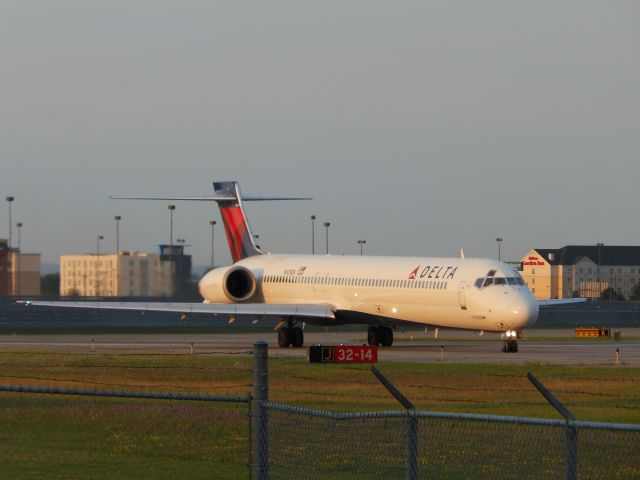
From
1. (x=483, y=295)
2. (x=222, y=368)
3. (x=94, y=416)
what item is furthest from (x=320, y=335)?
(x=94, y=416)

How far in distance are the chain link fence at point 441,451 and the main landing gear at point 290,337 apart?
1022 inches

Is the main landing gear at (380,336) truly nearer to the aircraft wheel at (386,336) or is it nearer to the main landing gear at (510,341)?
the aircraft wheel at (386,336)

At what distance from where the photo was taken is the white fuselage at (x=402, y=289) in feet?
137

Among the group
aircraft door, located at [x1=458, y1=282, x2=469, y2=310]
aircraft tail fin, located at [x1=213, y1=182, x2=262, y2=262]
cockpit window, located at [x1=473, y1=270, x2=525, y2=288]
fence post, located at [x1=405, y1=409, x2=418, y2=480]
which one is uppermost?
aircraft tail fin, located at [x1=213, y1=182, x2=262, y2=262]

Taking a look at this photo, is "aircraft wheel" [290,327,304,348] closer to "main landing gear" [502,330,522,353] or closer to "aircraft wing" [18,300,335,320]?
"aircraft wing" [18,300,335,320]

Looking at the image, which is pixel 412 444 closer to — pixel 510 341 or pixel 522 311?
A: pixel 522 311

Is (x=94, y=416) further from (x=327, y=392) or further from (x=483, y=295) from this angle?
(x=483, y=295)

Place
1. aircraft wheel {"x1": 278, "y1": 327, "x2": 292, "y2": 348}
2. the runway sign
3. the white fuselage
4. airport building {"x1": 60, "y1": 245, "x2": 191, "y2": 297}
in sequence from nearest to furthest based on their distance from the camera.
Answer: the runway sign < the white fuselage < aircraft wheel {"x1": 278, "y1": 327, "x2": 292, "y2": 348} < airport building {"x1": 60, "y1": 245, "x2": 191, "y2": 297}

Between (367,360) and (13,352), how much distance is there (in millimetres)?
A: 13738

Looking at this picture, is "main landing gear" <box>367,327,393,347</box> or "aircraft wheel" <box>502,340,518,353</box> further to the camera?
"main landing gear" <box>367,327,393,347</box>

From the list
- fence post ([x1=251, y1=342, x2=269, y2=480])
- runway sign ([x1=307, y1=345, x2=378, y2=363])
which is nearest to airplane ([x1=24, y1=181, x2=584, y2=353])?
runway sign ([x1=307, y1=345, x2=378, y2=363])

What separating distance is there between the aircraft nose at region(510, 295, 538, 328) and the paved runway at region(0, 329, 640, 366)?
1.02m

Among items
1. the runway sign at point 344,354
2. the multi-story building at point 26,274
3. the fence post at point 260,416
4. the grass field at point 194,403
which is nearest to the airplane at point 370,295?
the grass field at point 194,403

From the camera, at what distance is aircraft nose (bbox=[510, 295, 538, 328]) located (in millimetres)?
41156
